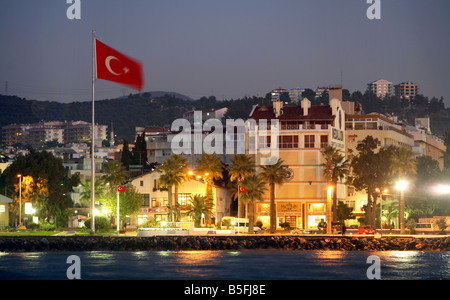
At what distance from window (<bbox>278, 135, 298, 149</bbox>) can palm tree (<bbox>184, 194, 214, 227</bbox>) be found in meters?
26.1

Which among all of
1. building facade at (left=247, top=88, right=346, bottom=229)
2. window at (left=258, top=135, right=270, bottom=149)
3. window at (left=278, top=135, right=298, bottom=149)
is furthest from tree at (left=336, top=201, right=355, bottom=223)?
window at (left=258, top=135, right=270, bottom=149)

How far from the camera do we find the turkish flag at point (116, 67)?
6400cm

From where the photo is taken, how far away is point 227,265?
7044 cm

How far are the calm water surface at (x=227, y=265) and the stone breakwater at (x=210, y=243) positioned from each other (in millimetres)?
2399

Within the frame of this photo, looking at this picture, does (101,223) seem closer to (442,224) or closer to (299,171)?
(299,171)

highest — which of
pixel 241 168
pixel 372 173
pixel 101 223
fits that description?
pixel 241 168

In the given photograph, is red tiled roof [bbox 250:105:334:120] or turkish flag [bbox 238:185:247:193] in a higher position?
red tiled roof [bbox 250:105:334:120]

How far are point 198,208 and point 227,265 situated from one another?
3987 cm

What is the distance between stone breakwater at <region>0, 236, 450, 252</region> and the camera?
283 ft

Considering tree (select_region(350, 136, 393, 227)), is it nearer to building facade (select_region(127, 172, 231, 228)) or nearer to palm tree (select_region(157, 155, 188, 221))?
building facade (select_region(127, 172, 231, 228))

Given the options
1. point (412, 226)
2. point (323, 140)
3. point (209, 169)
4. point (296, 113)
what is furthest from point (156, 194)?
point (412, 226)

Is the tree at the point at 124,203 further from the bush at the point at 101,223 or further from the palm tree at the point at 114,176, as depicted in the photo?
the bush at the point at 101,223

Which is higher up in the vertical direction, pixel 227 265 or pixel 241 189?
pixel 241 189
